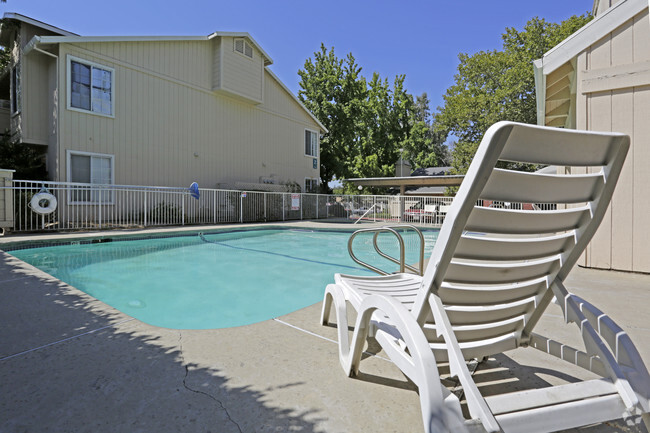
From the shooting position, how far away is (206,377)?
5.43 ft

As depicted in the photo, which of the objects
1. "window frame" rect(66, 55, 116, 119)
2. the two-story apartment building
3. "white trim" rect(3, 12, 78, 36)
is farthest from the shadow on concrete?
"white trim" rect(3, 12, 78, 36)

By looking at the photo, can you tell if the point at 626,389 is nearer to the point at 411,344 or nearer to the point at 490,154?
the point at 411,344

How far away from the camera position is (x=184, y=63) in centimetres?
1361

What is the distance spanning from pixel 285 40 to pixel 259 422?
19355 mm

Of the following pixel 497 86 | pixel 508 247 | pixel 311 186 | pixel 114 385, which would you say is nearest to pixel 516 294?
pixel 508 247

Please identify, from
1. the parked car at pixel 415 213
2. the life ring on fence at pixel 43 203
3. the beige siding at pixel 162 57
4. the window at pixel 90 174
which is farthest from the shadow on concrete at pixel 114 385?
the parked car at pixel 415 213

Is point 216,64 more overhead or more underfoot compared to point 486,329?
more overhead

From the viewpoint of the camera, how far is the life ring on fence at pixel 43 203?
8523 millimetres

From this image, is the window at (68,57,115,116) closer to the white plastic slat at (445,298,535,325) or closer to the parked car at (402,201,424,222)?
the parked car at (402,201,424,222)

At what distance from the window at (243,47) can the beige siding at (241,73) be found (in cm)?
16

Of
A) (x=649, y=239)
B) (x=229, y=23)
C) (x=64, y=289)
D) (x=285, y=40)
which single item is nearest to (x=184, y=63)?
(x=229, y=23)

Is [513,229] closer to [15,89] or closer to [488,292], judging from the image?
[488,292]

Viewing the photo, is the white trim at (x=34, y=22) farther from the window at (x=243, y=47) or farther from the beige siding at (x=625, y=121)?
the beige siding at (x=625, y=121)

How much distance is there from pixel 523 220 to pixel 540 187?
0.44ft
